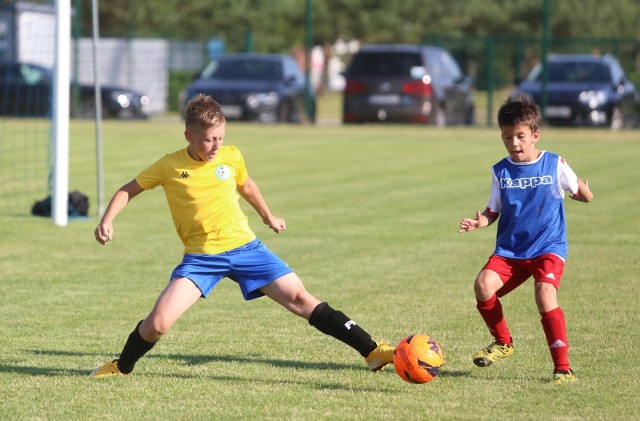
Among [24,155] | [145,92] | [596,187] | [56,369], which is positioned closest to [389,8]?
[145,92]

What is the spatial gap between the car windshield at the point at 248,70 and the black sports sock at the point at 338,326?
23685mm

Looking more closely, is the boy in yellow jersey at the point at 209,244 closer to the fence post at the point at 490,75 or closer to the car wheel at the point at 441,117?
the car wheel at the point at 441,117

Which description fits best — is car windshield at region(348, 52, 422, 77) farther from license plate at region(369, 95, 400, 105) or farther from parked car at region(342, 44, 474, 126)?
license plate at region(369, 95, 400, 105)

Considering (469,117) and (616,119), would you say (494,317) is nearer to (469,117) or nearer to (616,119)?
(616,119)

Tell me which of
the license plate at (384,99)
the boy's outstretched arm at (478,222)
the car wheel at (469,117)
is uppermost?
the boy's outstretched arm at (478,222)

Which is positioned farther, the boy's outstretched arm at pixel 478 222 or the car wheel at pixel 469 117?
the car wheel at pixel 469 117

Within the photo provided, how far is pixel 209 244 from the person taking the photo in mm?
6438

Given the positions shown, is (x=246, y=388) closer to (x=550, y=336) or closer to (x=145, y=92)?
(x=550, y=336)

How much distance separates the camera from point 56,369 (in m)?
6.79

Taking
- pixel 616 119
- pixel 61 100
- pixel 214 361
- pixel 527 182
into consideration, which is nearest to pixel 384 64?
pixel 616 119

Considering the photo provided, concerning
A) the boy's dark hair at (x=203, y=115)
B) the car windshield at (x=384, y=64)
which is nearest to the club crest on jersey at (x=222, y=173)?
the boy's dark hair at (x=203, y=115)

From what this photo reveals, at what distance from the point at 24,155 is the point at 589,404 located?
57.6ft

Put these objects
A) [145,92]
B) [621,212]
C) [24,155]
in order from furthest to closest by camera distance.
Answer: [145,92] < [24,155] < [621,212]

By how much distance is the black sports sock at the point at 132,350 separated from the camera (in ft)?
21.0
